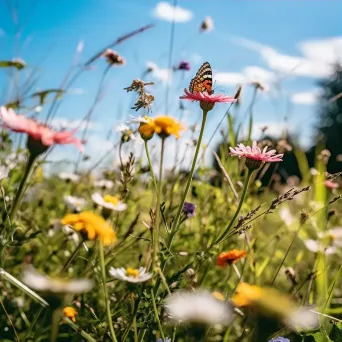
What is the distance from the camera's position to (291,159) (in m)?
22.8

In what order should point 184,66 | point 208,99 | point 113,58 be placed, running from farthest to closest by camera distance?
point 184,66
point 113,58
point 208,99

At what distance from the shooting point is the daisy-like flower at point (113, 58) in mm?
2258

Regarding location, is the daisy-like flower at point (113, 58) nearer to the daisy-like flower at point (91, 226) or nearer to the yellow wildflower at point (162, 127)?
the yellow wildflower at point (162, 127)

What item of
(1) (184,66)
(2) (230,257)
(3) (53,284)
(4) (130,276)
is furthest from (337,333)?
(1) (184,66)

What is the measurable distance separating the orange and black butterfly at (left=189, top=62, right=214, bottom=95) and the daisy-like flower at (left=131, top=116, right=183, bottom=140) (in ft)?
1.23

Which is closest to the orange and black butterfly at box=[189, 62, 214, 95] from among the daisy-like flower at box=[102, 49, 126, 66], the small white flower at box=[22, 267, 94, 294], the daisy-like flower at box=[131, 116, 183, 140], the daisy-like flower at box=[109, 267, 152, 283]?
the daisy-like flower at box=[131, 116, 183, 140]

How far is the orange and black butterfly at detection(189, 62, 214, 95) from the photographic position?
1338 mm

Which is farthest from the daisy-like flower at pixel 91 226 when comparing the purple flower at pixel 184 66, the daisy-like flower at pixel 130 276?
the purple flower at pixel 184 66

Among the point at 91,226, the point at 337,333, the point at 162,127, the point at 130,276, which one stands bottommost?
the point at 337,333

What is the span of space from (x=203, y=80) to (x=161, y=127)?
1.41 feet

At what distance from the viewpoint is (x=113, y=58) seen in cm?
227

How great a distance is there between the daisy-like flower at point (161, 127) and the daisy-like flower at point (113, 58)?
133 cm

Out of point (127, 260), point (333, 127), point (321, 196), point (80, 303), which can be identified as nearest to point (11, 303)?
point (80, 303)

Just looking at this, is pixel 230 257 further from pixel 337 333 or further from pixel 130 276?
pixel 130 276
